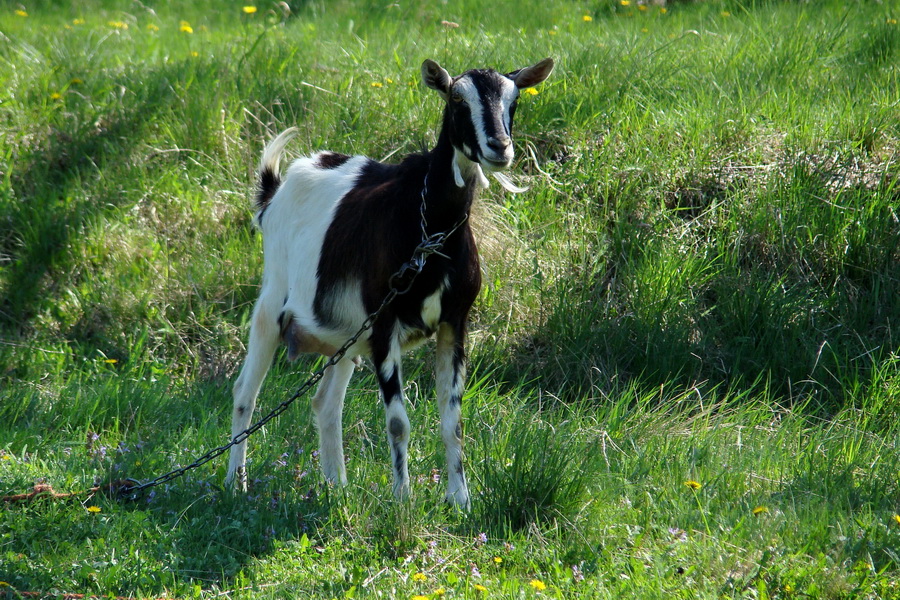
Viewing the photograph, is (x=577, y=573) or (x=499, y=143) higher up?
(x=499, y=143)

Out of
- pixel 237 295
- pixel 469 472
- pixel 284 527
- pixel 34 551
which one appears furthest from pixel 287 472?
pixel 237 295

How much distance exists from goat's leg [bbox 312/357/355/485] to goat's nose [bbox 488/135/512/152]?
4.93ft

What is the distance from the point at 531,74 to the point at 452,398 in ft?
4.94

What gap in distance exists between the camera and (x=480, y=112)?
13.2ft

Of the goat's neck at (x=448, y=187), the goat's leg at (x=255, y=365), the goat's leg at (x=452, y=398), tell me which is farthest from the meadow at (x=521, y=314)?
the goat's neck at (x=448, y=187)

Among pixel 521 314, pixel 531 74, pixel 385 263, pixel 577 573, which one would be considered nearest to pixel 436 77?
pixel 531 74

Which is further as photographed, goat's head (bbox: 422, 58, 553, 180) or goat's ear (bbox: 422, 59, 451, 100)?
goat's ear (bbox: 422, 59, 451, 100)

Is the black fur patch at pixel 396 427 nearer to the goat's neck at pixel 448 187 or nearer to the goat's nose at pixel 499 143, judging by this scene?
the goat's neck at pixel 448 187

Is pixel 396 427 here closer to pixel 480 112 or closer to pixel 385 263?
pixel 385 263

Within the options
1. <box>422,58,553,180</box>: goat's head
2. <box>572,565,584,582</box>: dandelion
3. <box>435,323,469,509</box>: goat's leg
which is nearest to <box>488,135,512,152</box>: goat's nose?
<box>422,58,553,180</box>: goat's head

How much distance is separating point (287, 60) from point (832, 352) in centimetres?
487

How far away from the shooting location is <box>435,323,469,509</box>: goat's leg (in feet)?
14.7

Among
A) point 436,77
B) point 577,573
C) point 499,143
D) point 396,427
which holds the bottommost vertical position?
point 577,573

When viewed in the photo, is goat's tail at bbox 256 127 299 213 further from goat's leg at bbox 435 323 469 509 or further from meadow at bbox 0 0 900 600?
goat's leg at bbox 435 323 469 509
